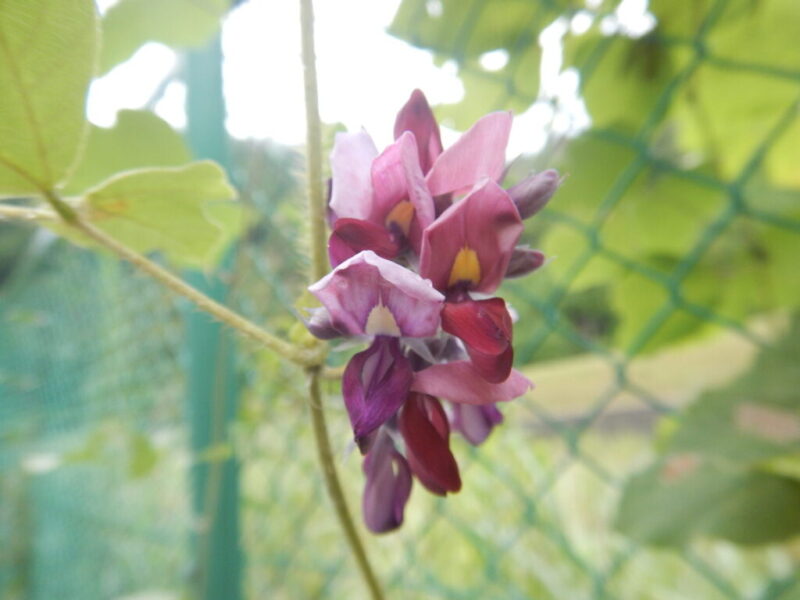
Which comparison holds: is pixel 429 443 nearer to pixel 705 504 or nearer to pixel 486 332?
pixel 486 332

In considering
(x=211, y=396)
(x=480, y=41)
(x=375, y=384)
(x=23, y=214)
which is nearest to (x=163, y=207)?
(x=23, y=214)

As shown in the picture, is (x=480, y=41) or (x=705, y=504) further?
(x=480, y=41)

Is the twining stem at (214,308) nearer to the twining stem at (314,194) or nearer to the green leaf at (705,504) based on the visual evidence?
the twining stem at (314,194)

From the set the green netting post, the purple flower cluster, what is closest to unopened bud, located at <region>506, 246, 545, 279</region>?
the purple flower cluster

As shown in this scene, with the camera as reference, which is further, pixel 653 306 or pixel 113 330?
pixel 113 330

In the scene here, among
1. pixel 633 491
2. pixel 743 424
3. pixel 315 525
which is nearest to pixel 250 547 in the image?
pixel 315 525

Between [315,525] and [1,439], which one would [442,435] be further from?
[1,439]
